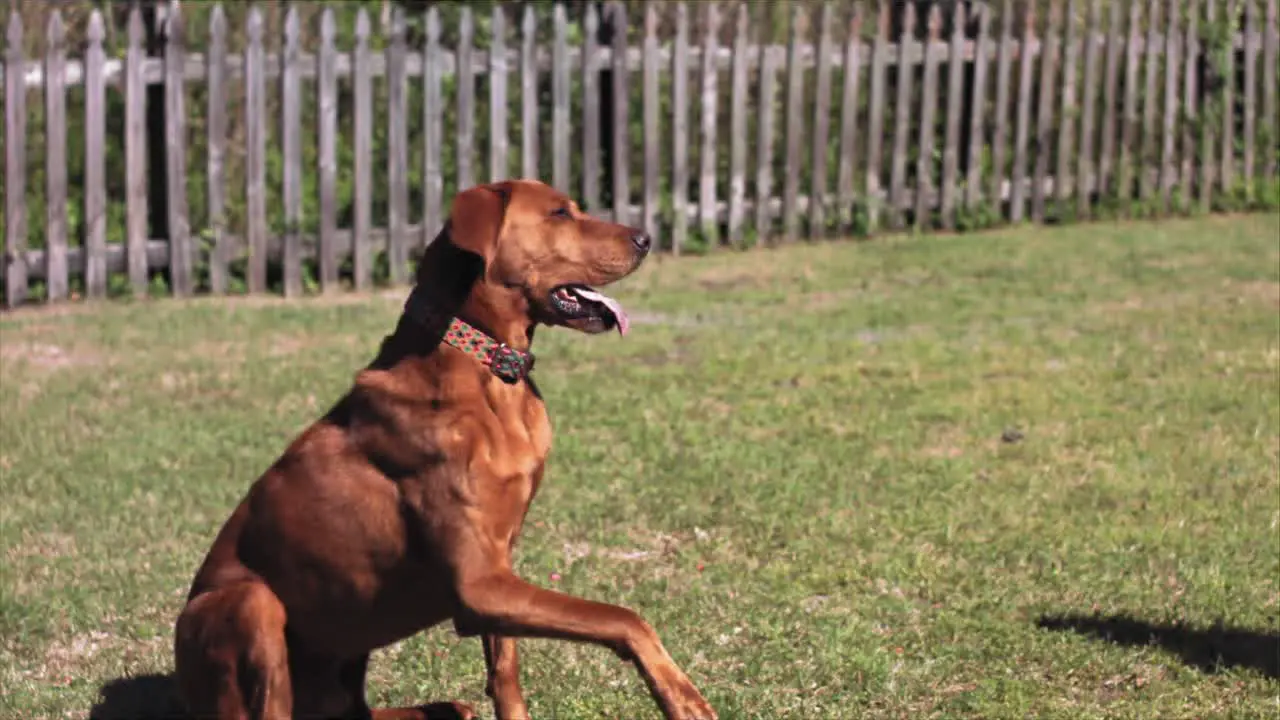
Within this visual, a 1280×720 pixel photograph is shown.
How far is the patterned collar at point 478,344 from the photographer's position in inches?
183

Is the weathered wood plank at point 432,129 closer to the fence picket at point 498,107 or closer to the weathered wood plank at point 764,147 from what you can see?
the fence picket at point 498,107

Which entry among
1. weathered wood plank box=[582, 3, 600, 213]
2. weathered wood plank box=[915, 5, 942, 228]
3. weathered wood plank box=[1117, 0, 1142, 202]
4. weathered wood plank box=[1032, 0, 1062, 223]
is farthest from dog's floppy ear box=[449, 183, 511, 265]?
weathered wood plank box=[1117, 0, 1142, 202]

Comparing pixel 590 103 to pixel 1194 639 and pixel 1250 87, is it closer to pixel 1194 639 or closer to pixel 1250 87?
pixel 1250 87

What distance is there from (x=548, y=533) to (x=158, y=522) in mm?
1425

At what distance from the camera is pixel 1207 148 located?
1505 centimetres

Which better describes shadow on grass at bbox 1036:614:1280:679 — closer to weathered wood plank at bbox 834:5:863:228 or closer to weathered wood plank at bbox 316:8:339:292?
weathered wood plank at bbox 316:8:339:292

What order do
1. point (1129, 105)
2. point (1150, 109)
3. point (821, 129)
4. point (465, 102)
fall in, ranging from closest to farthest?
point (465, 102)
point (821, 129)
point (1129, 105)
point (1150, 109)

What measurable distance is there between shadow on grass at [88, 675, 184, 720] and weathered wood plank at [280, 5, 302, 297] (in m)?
6.30

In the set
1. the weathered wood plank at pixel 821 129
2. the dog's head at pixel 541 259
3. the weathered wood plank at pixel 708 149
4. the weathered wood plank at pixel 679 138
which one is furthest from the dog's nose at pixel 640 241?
the weathered wood plank at pixel 821 129

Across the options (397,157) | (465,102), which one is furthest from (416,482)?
(465,102)

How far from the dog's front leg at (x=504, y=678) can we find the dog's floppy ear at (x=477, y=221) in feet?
3.27

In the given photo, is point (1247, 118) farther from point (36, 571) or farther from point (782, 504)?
point (36, 571)

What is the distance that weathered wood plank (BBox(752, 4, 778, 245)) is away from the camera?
531 inches

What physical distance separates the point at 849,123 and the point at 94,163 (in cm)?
526
